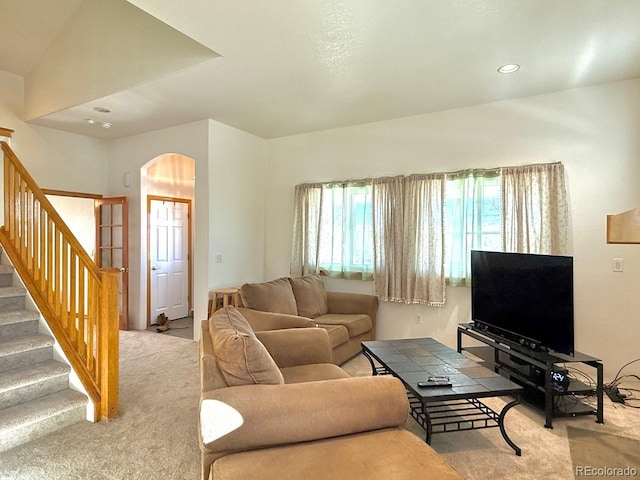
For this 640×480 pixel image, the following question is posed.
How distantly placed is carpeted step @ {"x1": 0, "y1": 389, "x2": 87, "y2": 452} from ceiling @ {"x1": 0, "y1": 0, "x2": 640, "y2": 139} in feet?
8.93

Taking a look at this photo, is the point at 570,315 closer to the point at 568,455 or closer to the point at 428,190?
the point at 568,455

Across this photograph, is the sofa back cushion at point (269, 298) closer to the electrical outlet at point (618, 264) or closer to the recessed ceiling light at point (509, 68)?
the recessed ceiling light at point (509, 68)

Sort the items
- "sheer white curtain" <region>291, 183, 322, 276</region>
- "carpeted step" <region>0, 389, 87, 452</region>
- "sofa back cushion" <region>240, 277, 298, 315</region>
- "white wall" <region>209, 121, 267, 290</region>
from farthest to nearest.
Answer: "sheer white curtain" <region>291, 183, 322, 276</region>, "white wall" <region>209, 121, 267, 290</region>, "sofa back cushion" <region>240, 277, 298, 315</region>, "carpeted step" <region>0, 389, 87, 452</region>

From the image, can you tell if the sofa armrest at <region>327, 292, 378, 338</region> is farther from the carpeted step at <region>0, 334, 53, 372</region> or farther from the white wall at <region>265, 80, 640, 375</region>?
the carpeted step at <region>0, 334, 53, 372</region>

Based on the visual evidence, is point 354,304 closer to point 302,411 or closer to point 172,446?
point 172,446

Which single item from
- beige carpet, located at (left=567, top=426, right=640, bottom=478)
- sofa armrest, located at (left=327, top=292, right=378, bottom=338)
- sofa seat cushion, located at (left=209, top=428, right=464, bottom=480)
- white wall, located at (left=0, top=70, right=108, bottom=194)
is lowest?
beige carpet, located at (left=567, top=426, right=640, bottom=478)

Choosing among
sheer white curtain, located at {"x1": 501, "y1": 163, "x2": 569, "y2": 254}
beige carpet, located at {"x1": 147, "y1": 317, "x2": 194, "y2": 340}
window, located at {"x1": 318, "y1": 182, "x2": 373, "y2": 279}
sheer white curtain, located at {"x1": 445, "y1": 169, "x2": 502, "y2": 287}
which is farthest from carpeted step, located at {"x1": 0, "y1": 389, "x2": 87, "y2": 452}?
sheer white curtain, located at {"x1": 501, "y1": 163, "x2": 569, "y2": 254}

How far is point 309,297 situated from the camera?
416cm

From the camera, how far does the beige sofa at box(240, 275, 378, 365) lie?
330 cm

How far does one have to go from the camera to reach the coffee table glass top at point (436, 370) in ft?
6.97

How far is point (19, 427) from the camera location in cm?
227

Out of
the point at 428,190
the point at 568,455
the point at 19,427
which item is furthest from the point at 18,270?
the point at 568,455

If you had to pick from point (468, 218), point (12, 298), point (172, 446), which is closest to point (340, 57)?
point (468, 218)

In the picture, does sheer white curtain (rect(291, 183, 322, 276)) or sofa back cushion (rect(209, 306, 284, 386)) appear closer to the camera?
sofa back cushion (rect(209, 306, 284, 386))
